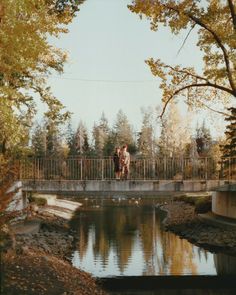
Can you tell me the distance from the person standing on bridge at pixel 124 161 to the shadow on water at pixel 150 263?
382 centimetres

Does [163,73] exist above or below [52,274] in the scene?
above

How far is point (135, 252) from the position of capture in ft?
86.9

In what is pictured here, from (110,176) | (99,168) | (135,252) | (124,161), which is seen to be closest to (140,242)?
(135,252)

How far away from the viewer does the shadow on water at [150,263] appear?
1938 cm

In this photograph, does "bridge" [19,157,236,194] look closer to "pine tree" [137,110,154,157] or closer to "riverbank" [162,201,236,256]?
"riverbank" [162,201,236,256]

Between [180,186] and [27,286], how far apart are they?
1589cm

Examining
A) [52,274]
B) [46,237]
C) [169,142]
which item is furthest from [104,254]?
[169,142]

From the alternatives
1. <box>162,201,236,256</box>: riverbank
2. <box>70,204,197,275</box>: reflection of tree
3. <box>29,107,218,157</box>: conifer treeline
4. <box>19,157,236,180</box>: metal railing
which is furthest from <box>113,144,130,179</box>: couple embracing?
<box>29,107,218,157</box>: conifer treeline

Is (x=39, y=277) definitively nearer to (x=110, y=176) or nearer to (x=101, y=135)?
(x=110, y=176)

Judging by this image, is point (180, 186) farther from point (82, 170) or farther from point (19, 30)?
point (19, 30)

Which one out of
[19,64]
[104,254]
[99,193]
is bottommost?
[104,254]

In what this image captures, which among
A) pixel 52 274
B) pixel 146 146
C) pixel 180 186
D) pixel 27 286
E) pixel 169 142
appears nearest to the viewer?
pixel 27 286

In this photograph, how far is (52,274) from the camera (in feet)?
52.0

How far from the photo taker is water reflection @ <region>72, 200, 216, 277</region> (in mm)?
22298
